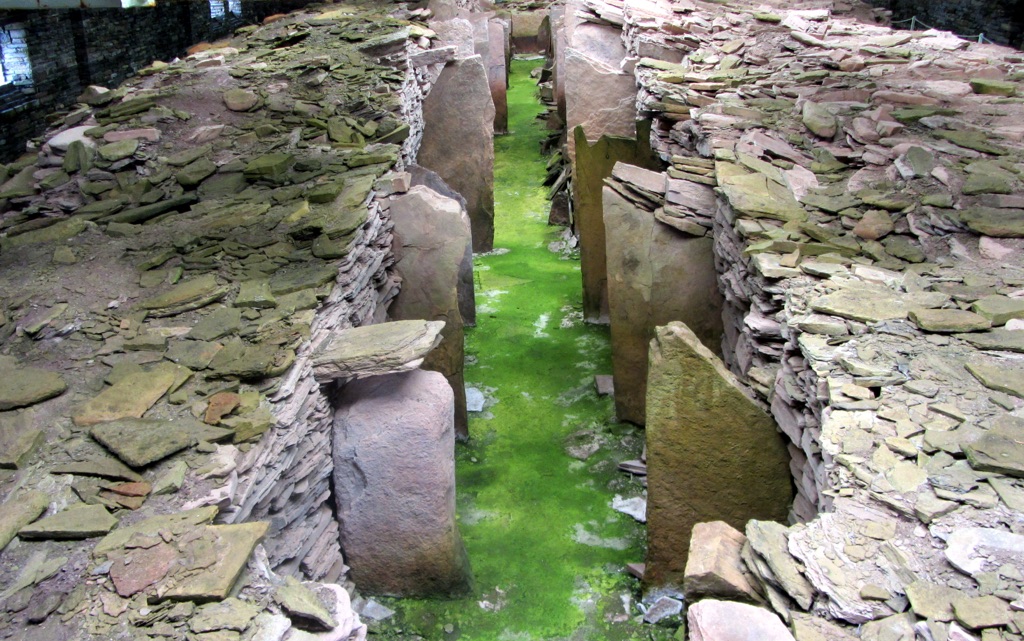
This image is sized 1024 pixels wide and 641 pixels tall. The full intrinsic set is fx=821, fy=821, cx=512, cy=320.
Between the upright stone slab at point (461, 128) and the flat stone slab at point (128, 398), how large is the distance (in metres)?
4.89

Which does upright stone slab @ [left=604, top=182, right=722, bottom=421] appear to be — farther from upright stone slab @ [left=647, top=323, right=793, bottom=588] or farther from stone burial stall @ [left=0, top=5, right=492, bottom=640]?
upright stone slab @ [left=647, top=323, right=793, bottom=588]

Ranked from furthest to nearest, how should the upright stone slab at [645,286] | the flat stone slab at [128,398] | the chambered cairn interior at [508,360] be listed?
the upright stone slab at [645,286] → the flat stone slab at [128,398] → the chambered cairn interior at [508,360]

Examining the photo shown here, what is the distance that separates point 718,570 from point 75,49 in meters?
8.89

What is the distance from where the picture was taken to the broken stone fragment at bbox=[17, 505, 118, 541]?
2.79 m

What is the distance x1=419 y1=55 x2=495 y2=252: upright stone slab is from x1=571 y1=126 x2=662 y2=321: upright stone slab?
4.78ft

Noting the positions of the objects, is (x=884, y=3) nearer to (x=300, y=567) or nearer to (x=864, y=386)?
(x=864, y=386)

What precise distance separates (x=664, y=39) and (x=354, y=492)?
20.0ft

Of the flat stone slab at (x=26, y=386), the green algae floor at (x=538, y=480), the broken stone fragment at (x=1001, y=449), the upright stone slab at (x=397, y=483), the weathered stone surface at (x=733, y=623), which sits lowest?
the green algae floor at (x=538, y=480)

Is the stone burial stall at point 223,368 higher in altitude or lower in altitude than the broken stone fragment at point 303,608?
higher

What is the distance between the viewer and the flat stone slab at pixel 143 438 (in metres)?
3.14

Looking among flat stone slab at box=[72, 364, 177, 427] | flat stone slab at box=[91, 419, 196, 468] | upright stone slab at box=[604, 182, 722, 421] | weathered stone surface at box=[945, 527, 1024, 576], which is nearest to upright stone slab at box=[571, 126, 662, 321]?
upright stone slab at box=[604, 182, 722, 421]

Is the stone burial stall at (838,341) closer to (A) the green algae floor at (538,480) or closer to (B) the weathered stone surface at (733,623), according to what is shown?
(B) the weathered stone surface at (733,623)

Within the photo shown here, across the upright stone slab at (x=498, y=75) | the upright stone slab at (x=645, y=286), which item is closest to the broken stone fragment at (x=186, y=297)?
the upright stone slab at (x=645, y=286)

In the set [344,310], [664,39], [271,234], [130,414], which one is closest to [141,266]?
[271,234]
